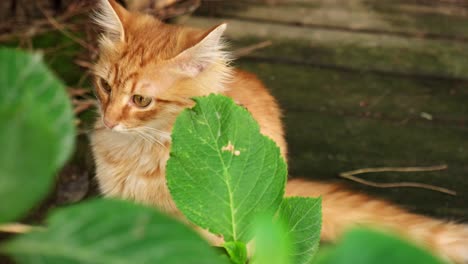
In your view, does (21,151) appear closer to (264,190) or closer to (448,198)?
(264,190)

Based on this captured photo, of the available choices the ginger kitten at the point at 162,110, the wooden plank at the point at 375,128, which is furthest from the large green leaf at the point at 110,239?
the wooden plank at the point at 375,128

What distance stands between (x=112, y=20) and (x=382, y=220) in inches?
43.5

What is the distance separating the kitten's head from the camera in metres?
2.02

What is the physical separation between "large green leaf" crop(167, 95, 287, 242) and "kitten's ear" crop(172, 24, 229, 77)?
3.97ft

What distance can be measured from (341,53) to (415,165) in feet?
2.62

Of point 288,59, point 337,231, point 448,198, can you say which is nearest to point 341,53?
point 288,59

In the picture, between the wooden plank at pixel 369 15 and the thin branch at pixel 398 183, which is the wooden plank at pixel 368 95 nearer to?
the thin branch at pixel 398 183

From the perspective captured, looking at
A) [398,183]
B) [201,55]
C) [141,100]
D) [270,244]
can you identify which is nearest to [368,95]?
[398,183]

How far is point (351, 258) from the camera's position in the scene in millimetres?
307

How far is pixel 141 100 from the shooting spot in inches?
80.5

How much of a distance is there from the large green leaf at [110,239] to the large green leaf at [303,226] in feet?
1.25

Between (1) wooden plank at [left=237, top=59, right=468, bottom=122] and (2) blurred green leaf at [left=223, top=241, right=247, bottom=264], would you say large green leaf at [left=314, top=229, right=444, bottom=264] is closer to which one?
(2) blurred green leaf at [left=223, top=241, right=247, bottom=264]

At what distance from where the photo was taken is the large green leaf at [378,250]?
0.30 m

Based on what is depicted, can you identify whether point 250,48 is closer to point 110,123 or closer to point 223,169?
point 110,123
